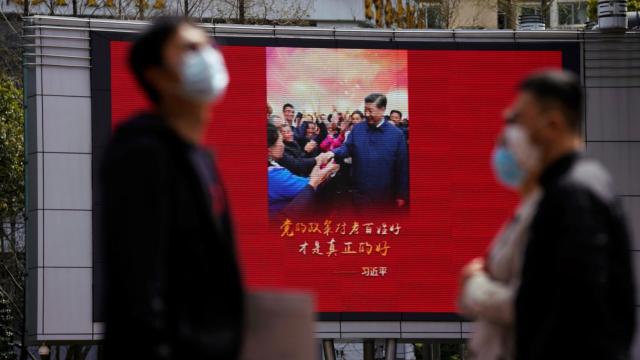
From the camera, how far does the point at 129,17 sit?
133 ft

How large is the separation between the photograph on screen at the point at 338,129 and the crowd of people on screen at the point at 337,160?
1 cm

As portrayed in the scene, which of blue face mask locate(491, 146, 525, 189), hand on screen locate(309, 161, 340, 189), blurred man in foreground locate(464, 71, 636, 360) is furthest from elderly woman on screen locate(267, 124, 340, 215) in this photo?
blurred man in foreground locate(464, 71, 636, 360)

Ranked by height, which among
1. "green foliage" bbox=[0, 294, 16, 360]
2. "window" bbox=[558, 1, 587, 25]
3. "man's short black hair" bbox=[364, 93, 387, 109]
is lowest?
"green foliage" bbox=[0, 294, 16, 360]

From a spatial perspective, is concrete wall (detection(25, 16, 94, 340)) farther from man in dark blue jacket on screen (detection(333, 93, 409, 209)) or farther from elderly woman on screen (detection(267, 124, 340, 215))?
man in dark blue jacket on screen (detection(333, 93, 409, 209))

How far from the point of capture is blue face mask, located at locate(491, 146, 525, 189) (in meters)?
5.34

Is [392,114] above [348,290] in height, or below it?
above

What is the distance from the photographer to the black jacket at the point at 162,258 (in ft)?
13.4

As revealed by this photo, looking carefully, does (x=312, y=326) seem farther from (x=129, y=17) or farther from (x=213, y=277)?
(x=129, y=17)

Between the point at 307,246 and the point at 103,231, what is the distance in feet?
62.5

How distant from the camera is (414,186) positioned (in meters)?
23.7

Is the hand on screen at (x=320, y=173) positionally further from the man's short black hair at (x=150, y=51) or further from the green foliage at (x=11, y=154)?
the man's short black hair at (x=150, y=51)

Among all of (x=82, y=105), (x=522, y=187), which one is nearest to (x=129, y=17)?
(x=82, y=105)

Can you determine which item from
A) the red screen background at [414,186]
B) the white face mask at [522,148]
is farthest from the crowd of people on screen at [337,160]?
the white face mask at [522,148]

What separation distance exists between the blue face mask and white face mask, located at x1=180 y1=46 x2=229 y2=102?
1.24 metres
